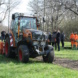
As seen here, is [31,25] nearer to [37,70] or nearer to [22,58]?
[22,58]

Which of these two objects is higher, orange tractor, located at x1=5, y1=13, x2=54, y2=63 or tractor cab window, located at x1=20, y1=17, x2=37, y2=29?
tractor cab window, located at x1=20, y1=17, x2=37, y2=29

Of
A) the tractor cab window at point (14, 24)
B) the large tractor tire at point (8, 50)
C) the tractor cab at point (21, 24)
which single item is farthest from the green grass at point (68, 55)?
the tractor cab window at point (14, 24)

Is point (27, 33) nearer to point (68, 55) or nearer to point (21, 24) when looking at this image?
point (21, 24)

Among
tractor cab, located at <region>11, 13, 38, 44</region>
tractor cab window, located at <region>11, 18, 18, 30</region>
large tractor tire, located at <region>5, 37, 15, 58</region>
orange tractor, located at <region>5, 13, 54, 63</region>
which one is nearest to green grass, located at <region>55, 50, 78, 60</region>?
orange tractor, located at <region>5, 13, 54, 63</region>

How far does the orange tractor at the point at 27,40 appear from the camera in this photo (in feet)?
33.2

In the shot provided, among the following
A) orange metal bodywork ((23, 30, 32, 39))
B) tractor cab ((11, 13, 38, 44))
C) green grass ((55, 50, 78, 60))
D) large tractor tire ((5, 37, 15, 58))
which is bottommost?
green grass ((55, 50, 78, 60))

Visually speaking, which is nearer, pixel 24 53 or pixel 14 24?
pixel 24 53

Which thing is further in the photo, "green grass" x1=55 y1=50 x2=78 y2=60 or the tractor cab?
"green grass" x1=55 y1=50 x2=78 y2=60

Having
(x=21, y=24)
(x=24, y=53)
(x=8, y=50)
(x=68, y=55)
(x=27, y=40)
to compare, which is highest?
(x=21, y=24)

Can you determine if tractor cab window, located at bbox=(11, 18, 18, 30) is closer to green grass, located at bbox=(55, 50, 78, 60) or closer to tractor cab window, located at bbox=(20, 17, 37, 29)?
tractor cab window, located at bbox=(20, 17, 37, 29)

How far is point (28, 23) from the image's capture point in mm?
11258

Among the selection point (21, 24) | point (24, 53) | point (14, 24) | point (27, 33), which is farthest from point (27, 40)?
point (14, 24)

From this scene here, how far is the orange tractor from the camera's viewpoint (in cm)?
1011

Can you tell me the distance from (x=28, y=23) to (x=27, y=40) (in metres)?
1.34
